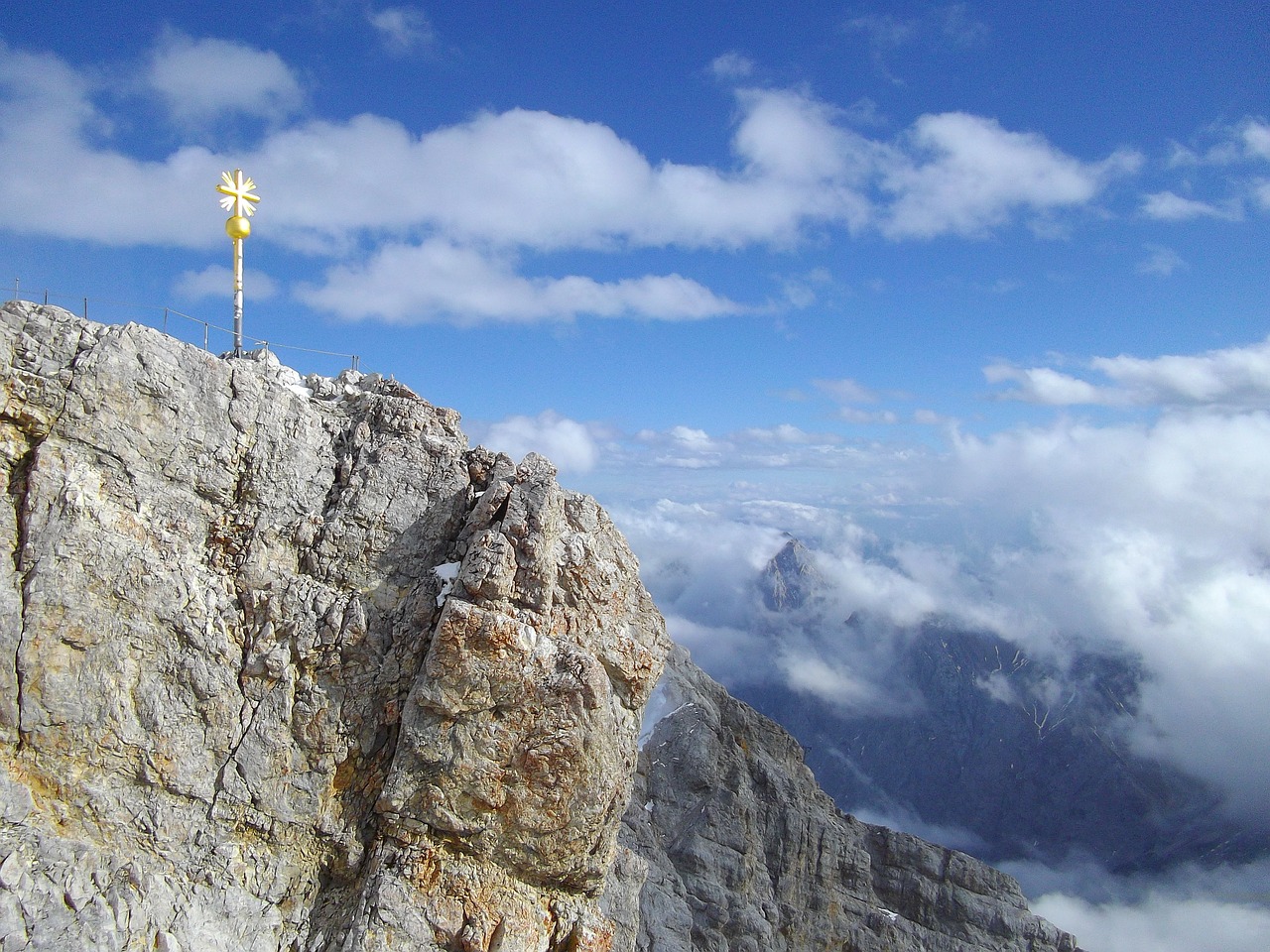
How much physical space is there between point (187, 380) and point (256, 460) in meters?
2.84

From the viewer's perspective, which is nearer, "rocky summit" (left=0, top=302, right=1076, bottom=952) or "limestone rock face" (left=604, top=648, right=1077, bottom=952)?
"rocky summit" (left=0, top=302, right=1076, bottom=952)

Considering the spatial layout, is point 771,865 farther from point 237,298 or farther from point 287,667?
point 237,298

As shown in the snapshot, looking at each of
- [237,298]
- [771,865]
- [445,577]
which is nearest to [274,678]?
[445,577]

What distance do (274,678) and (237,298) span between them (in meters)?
13.9

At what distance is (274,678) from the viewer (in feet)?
71.4

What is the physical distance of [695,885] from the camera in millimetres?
50625

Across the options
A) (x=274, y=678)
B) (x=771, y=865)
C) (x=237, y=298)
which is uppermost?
(x=237, y=298)

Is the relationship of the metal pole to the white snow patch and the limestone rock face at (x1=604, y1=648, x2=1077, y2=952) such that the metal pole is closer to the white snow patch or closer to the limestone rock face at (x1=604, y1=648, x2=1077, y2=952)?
the white snow patch

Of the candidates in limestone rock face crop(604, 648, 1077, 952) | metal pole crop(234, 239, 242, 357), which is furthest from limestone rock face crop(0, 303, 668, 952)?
limestone rock face crop(604, 648, 1077, 952)

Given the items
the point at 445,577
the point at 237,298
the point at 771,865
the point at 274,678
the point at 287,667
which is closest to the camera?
the point at 274,678

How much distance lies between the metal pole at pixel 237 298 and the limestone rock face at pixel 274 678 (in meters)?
4.02

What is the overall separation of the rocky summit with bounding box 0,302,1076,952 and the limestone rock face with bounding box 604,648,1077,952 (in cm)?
3021

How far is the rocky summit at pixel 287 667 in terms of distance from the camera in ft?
64.0

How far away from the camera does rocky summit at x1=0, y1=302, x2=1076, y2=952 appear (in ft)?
64.0
